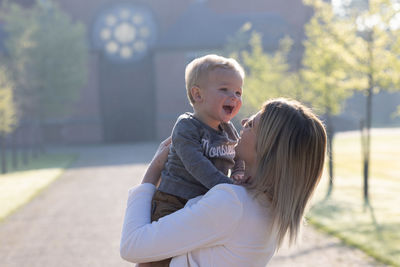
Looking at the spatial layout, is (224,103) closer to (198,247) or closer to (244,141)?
(244,141)

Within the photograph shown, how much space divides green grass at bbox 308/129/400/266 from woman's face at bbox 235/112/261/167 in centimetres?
480

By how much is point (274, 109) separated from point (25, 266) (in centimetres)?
556

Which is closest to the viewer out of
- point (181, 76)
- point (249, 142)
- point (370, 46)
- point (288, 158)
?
point (288, 158)

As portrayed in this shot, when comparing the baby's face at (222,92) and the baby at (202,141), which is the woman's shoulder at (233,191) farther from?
the baby's face at (222,92)

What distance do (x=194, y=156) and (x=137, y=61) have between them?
34943mm

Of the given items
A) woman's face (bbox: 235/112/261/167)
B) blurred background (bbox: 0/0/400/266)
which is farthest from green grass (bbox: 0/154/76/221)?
woman's face (bbox: 235/112/261/167)

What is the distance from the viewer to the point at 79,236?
26.7ft

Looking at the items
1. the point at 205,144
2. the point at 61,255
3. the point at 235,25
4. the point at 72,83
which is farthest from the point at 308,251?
the point at 235,25

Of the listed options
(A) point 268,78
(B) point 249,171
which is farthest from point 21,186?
(B) point 249,171

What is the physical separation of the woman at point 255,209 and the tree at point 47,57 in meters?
25.1

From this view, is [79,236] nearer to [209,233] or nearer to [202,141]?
[202,141]

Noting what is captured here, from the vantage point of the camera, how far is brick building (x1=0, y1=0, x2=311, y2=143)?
35.3 metres

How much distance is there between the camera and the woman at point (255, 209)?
1849mm

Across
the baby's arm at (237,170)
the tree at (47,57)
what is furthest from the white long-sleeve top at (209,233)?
the tree at (47,57)
